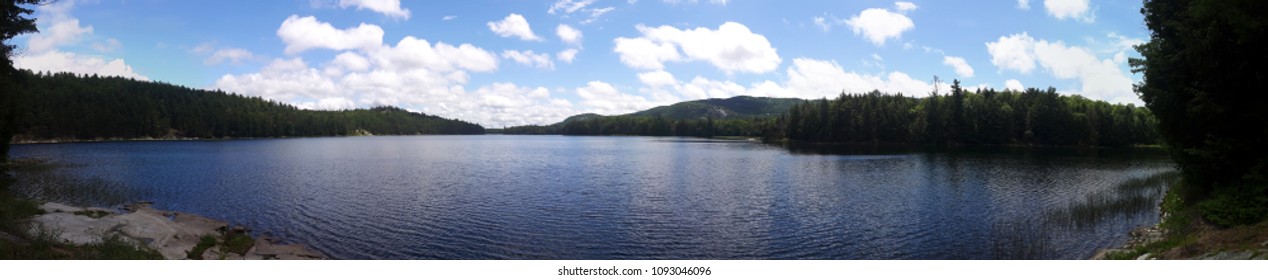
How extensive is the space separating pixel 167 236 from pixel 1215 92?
42.6 m

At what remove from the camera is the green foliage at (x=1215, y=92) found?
20.5m

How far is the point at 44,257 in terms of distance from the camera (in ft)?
48.7

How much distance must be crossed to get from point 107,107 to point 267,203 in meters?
185

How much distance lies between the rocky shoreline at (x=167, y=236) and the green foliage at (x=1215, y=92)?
35.0 meters

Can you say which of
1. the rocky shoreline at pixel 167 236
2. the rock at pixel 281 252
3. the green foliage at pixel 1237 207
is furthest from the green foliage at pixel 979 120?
the rocky shoreline at pixel 167 236

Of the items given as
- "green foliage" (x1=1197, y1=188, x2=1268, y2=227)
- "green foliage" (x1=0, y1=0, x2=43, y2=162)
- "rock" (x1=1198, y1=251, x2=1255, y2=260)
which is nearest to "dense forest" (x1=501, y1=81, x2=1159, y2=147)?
"green foliage" (x1=1197, y1=188, x2=1268, y2=227)

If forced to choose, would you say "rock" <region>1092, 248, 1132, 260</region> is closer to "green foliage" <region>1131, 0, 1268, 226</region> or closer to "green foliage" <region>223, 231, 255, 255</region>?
"green foliage" <region>1131, 0, 1268, 226</region>

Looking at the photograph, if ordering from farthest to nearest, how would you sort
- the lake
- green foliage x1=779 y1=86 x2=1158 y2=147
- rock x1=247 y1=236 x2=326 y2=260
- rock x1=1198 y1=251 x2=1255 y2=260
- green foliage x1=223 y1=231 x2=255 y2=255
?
green foliage x1=779 y1=86 x2=1158 y2=147, the lake, green foliage x1=223 y1=231 x2=255 y2=255, rock x1=247 y1=236 x2=326 y2=260, rock x1=1198 y1=251 x2=1255 y2=260

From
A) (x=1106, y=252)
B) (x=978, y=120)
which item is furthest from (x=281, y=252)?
(x=978, y=120)

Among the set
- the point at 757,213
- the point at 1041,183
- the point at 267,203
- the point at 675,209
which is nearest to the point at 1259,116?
the point at 757,213

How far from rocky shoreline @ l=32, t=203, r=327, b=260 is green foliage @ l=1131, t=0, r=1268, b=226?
115ft

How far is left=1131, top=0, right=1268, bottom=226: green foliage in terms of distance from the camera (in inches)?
806

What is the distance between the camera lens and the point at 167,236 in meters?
24.4

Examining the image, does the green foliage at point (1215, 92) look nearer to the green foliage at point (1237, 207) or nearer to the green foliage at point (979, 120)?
the green foliage at point (1237, 207)
